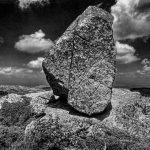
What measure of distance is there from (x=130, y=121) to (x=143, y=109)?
6.73 ft

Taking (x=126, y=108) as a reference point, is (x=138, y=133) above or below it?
below

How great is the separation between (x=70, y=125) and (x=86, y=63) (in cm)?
579

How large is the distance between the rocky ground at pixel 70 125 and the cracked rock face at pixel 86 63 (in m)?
1.25

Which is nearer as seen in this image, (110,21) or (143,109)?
(110,21)

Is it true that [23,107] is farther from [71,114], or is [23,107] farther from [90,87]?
[90,87]

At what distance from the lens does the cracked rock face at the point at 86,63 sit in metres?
16.9

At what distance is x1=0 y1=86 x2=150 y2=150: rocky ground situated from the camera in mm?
11422

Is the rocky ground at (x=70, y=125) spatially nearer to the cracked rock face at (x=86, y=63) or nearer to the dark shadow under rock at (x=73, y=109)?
the dark shadow under rock at (x=73, y=109)

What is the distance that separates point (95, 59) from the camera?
1711 centimetres

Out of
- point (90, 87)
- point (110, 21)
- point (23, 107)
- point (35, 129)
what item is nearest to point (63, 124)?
point (35, 129)

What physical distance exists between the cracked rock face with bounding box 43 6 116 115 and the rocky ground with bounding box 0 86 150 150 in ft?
4.09

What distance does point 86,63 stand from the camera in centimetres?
1700

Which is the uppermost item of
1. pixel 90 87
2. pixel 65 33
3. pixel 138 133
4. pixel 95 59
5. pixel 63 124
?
pixel 65 33

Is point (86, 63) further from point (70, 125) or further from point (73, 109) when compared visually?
point (70, 125)
